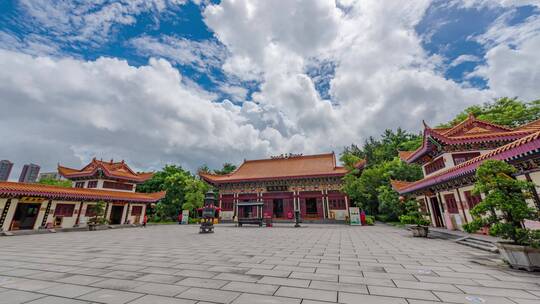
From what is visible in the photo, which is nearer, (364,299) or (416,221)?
(364,299)

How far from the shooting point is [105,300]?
279cm

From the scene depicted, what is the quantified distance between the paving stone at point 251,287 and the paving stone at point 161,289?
0.63 m

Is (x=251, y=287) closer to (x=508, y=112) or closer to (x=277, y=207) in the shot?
(x=277, y=207)

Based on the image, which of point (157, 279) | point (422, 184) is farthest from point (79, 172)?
point (422, 184)

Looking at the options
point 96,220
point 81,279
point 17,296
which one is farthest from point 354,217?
point 96,220

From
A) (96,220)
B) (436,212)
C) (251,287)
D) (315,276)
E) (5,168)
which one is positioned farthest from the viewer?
(5,168)

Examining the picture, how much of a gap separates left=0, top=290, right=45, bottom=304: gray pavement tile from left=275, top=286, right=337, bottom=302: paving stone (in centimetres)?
317

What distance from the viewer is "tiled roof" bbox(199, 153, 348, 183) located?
21645mm

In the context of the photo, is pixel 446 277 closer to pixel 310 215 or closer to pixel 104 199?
pixel 310 215

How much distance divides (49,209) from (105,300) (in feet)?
60.0

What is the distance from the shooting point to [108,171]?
2030 cm

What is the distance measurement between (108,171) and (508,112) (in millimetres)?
34772

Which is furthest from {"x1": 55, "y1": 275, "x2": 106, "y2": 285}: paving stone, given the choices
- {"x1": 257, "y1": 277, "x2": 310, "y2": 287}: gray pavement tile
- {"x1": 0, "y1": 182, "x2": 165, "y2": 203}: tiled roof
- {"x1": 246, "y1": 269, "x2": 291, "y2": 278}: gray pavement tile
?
{"x1": 0, "y1": 182, "x2": 165, "y2": 203}: tiled roof

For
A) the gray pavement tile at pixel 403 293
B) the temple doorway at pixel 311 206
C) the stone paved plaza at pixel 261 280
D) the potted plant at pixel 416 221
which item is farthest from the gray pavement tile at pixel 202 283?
the temple doorway at pixel 311 206
